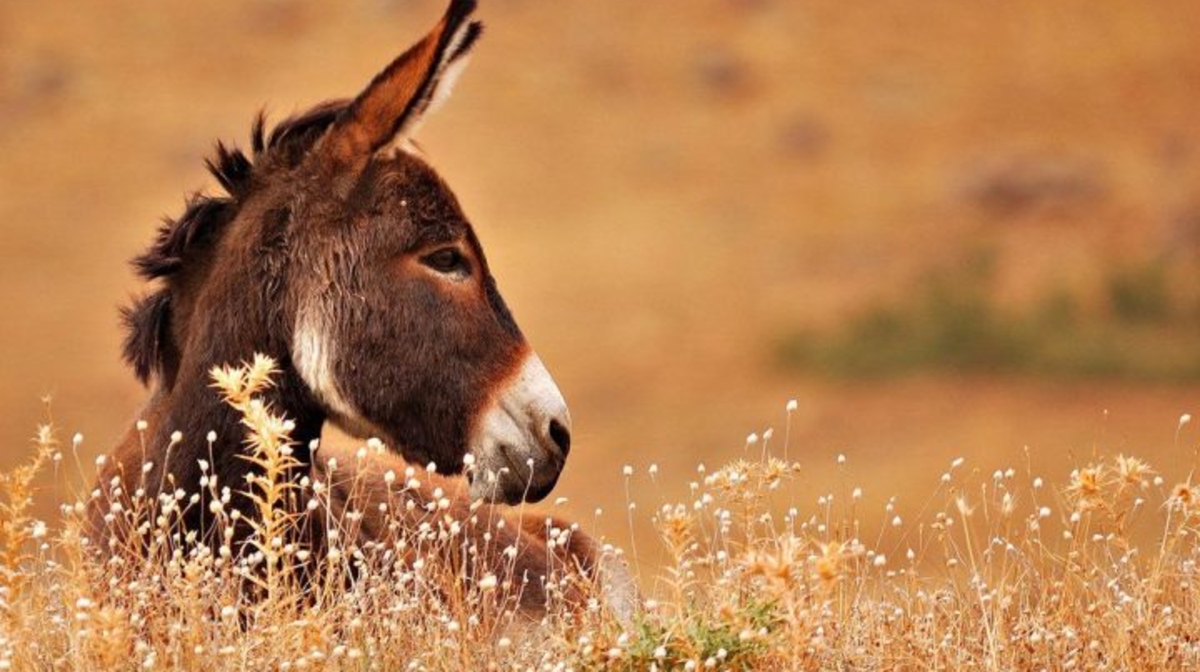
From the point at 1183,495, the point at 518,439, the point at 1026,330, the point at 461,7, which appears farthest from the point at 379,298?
the point at 1026,330

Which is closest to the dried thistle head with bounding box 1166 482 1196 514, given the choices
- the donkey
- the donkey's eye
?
the donkey

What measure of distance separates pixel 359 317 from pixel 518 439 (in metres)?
0.61

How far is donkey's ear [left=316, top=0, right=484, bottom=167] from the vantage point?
6543 mm

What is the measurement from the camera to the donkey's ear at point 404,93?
21.5 feet

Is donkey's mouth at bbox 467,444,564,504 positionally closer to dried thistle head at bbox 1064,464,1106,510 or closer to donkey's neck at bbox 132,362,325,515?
donkey's neck at bbox 132,362,325,515

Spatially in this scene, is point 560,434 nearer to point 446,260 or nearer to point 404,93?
point 446,260

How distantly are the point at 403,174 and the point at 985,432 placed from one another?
35.0 meters

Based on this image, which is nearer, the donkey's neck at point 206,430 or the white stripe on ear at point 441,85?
the donkey's neck at point 206,430

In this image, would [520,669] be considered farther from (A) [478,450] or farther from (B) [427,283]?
(B) [427,283]

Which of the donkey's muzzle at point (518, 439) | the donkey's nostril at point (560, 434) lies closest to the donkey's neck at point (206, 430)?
the donkey's muzzle at point (518, 439)

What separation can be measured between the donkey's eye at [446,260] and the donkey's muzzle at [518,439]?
0.40 m

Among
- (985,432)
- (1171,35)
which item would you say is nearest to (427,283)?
(985,432)

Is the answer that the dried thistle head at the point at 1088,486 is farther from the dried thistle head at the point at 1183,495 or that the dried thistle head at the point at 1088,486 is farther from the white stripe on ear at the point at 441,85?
the white stripe on ear at the point at 441,85

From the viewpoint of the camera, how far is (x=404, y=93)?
656cm
